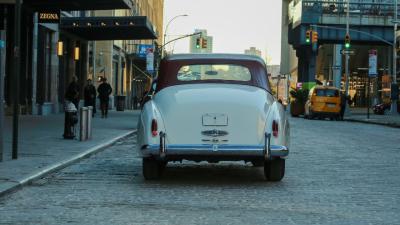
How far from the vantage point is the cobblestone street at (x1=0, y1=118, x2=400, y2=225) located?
7.11 meters

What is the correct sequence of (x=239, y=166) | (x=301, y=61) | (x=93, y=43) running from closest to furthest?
(x=239, y=166) → (x=93, y=43) → (x=301, y=61)

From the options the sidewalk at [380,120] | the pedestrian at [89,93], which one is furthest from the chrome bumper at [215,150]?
the sidewalk at [380,120]

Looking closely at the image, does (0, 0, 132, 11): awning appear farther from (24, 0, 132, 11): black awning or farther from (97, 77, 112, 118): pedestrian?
(97, 77, 112, 118): pedestrian

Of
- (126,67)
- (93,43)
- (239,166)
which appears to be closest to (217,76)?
(239,166)

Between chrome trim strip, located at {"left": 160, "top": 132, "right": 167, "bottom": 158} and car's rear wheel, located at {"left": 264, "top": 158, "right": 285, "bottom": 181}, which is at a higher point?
chrome trim strip, located at {"left": 160, "top": 132, "right": 167, "bottom": 158}

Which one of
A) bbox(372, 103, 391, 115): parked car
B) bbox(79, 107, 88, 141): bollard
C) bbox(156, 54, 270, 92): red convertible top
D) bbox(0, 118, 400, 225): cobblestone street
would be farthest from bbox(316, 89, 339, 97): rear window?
bbox(156, 54, 270, 92): red convertible top

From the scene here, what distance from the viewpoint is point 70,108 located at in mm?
16969

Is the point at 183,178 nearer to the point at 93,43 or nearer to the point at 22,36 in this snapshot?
the point at 22,36

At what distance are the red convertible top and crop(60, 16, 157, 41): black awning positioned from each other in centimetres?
2358

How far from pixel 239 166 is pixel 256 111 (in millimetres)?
3157

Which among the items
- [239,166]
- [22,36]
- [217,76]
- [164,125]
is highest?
[22,36]

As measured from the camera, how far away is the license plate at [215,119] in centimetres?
928

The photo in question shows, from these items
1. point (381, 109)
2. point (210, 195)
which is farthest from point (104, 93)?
point (381, 109)

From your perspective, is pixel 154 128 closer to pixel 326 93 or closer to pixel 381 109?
pixel 326 93
